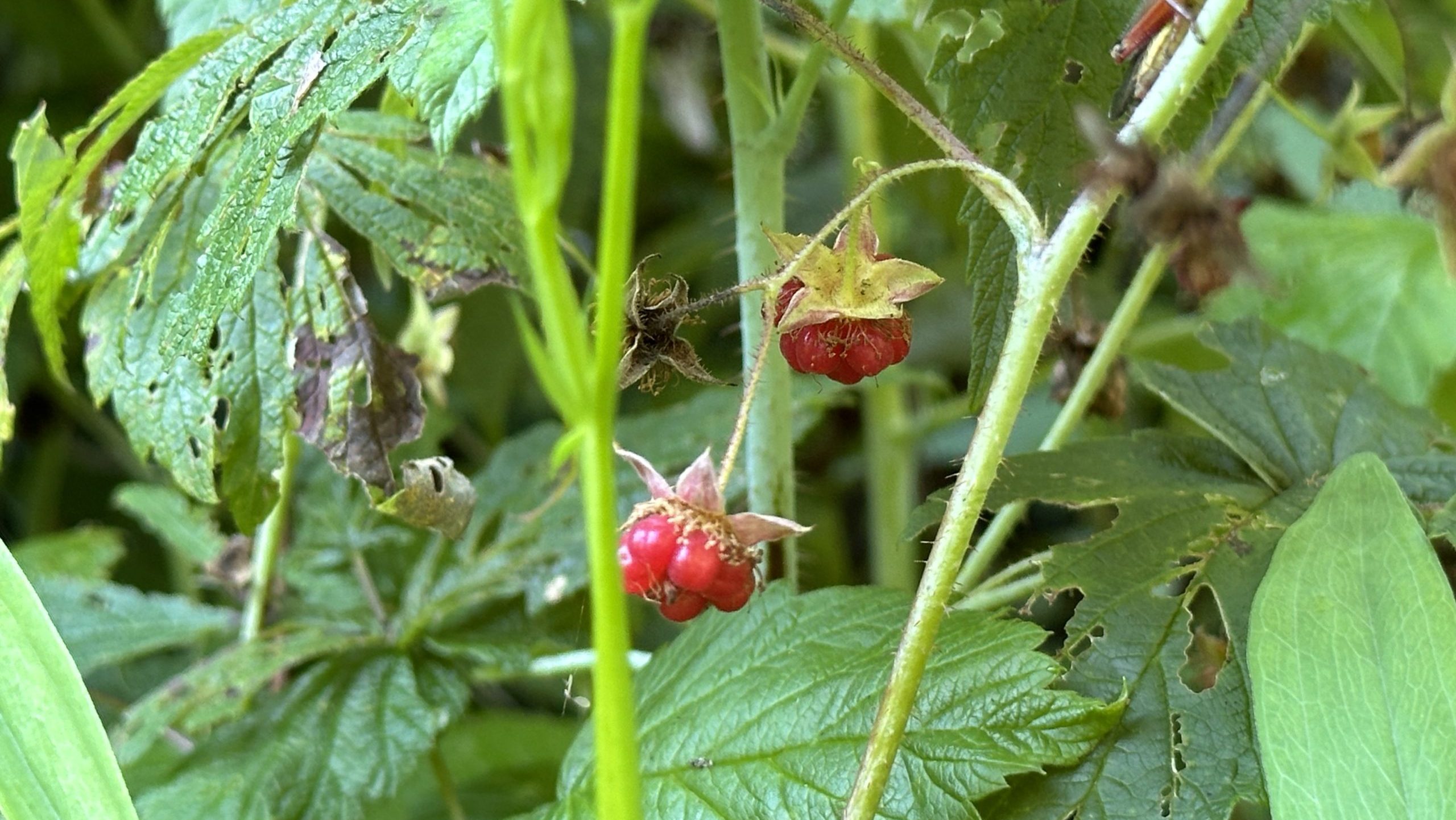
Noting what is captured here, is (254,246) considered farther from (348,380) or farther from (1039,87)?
(1039,87)

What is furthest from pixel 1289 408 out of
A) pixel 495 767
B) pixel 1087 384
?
pixel 495 767

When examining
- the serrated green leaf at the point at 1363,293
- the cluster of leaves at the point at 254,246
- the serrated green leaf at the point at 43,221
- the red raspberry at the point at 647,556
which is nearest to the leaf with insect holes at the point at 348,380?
the cluster of leaves at the point at 254,246

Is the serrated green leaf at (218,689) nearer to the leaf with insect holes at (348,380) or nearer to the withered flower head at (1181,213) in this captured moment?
the leaf with insect holes at (348,380)

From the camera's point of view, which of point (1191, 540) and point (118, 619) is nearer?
point (1191, 540)


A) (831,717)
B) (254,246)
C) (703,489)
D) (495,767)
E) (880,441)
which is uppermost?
(254,246)

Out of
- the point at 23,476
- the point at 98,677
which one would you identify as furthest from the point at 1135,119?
the point at 23,476

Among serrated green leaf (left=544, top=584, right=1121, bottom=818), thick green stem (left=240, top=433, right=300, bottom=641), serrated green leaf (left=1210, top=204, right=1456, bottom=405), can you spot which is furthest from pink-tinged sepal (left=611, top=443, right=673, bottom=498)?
serrated green leaf (left=1210, top=204, right=1456, bottom=405)

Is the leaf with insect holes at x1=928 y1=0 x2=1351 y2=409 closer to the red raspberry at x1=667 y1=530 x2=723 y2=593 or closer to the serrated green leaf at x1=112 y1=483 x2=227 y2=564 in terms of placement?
the red raspberry at x1=667 y1=530 x2=723 y2=593
